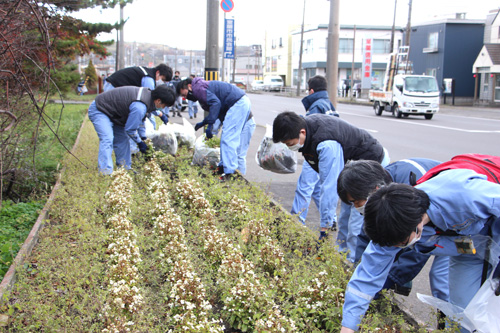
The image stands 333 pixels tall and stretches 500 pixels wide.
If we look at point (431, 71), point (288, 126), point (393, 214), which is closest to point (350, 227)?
point (288, 126)

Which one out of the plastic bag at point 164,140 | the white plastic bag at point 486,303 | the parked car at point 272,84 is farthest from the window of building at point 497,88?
the parked car at point 272,84

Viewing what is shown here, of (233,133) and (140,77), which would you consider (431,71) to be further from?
(233,133)

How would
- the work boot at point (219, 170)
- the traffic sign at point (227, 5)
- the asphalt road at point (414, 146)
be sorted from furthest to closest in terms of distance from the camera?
the traffic sign at point (227, 5)
the work boot at point (219, 170)
the asphalt road at point (414, 146)

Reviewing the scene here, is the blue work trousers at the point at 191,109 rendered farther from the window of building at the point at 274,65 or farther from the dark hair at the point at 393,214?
the window of building at the point at 274,65

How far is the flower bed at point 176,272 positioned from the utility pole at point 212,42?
544cm

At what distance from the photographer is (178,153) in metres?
8.82

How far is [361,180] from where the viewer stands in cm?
295

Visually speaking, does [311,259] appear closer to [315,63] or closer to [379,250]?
[379,250]

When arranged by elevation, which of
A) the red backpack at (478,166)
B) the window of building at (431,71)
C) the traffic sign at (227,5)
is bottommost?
the red backpack at (478,166)

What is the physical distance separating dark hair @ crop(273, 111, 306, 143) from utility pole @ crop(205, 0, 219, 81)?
6869 millimetres

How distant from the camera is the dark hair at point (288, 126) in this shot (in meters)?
4.00

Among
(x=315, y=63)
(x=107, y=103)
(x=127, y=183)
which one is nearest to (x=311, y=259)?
(x=127, y=183)

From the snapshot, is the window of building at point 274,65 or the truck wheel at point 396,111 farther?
the window of building at point 274,65

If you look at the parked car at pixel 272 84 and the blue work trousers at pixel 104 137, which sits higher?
the parked car at pixel 272 84
